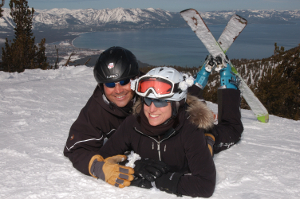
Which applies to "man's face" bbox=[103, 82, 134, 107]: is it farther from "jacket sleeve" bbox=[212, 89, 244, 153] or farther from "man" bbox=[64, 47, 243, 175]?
"jacket sleeve" bbox=[212, 89, 244, 153]

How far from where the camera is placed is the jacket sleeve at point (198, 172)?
6.21ft

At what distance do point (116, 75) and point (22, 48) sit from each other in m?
14.4

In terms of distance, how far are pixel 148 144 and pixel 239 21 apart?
11.9 feet

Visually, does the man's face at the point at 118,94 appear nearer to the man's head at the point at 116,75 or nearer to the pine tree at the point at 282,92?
the man's head at the point at 116,75

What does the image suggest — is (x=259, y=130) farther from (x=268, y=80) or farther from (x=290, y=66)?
(x=290, y=66)

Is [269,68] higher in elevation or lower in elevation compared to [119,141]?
higher

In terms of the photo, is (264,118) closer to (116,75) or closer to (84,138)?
(116,75)

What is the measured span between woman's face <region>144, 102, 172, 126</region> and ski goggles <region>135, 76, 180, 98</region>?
0.13 m

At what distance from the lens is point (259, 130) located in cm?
405

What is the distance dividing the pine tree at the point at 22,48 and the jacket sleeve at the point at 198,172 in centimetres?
1387

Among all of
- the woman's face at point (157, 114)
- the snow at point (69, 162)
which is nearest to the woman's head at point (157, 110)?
the woman's face at point (157, 114)

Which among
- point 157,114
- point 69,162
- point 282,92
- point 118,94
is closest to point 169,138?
point 157,114

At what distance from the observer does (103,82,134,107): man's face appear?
2.63 metres

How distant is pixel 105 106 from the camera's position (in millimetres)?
2637
